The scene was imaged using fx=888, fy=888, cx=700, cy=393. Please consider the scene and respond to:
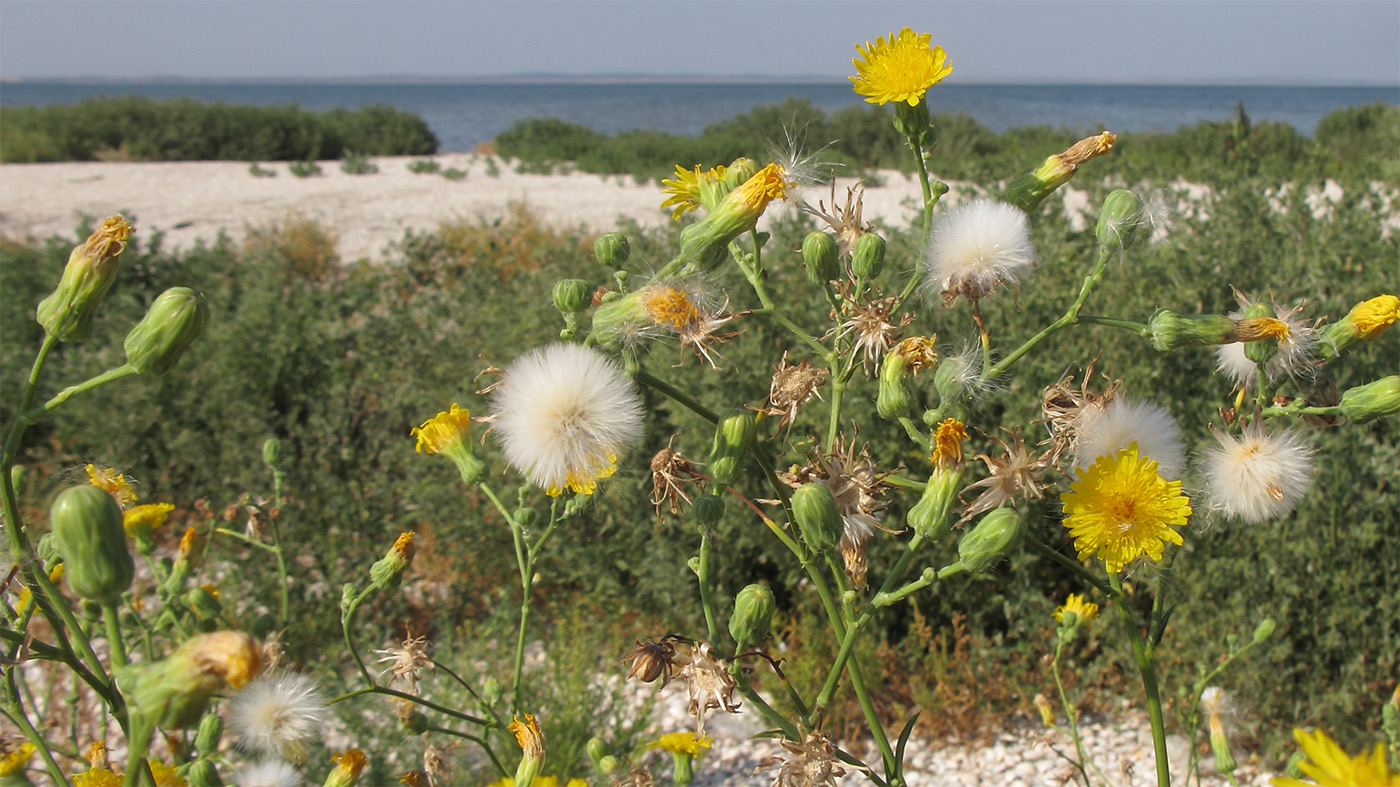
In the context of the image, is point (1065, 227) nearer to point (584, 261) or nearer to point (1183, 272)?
point (1183, 272)

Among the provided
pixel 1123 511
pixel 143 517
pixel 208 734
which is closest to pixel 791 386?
pixel 1123 511

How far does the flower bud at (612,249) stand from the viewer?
1.22 m

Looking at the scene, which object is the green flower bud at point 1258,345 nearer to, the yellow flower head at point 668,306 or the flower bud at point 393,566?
the yellow flower head at point 668,306

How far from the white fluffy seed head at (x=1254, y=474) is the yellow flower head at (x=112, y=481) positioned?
1.44 metres

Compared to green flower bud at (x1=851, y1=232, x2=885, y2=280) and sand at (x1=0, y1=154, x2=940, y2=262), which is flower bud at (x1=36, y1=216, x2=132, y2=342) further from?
sand at (x1=0, y1=154, x2=940, y2=262)

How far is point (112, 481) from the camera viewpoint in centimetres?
121

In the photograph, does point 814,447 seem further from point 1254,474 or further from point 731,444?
point 1254,474

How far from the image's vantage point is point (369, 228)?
9812mm

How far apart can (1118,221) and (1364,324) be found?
398mm

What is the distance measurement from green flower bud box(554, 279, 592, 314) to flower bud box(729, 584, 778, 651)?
0.40 m

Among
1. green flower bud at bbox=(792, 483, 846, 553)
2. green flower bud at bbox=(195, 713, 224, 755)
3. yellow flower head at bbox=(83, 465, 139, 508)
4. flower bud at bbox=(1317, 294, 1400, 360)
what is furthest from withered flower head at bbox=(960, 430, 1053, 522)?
green flower bud at bbox=(195, 713, 224, 755)

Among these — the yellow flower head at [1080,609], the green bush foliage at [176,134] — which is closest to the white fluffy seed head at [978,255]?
the yellow flower head at [1080,609]

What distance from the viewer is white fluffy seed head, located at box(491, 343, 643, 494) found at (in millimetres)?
1070

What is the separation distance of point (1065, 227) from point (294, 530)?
371cm
